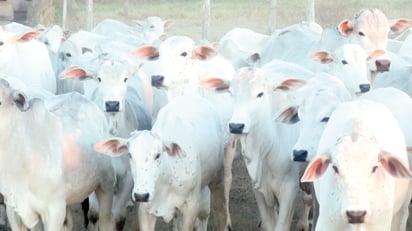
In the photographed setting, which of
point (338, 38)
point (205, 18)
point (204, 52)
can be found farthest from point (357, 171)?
point (205, 18)

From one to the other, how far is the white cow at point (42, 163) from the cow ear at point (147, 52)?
176cm

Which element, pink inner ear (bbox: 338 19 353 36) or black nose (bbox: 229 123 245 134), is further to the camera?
pink inner ear (bbox: 338 19 353 36)

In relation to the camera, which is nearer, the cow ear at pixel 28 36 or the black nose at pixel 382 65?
the black nose at pixel 382 65

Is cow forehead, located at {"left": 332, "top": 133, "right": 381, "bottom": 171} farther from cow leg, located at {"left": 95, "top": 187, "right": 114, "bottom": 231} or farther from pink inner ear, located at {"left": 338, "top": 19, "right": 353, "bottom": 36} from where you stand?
pink inner ear, located at {"left": 338, "top": 19, "right": 353, "bottom": 36}

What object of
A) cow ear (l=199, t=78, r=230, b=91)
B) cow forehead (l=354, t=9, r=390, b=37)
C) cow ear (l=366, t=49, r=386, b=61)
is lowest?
cow ear (l=199, t=78, r=230, b=91)

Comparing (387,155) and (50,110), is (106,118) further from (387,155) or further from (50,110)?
(387,155)

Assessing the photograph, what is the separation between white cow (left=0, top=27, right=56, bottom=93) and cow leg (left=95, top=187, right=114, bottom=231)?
8.51ft

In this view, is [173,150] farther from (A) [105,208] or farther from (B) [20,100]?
(B) [20,100]

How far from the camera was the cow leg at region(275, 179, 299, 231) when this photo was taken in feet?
27.7

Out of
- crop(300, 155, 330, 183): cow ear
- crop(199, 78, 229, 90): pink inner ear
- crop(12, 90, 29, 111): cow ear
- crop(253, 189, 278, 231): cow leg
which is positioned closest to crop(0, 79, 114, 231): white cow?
crop(12, 90, 29, 111): cow ear

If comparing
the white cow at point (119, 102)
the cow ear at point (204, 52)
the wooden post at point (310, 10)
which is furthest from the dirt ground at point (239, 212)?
the wooden post at point (310, 10)

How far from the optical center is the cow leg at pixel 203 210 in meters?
8.97

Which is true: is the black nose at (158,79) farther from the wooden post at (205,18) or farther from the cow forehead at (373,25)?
the wooden post at (205,18)

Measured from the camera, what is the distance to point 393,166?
6305 millimetres
